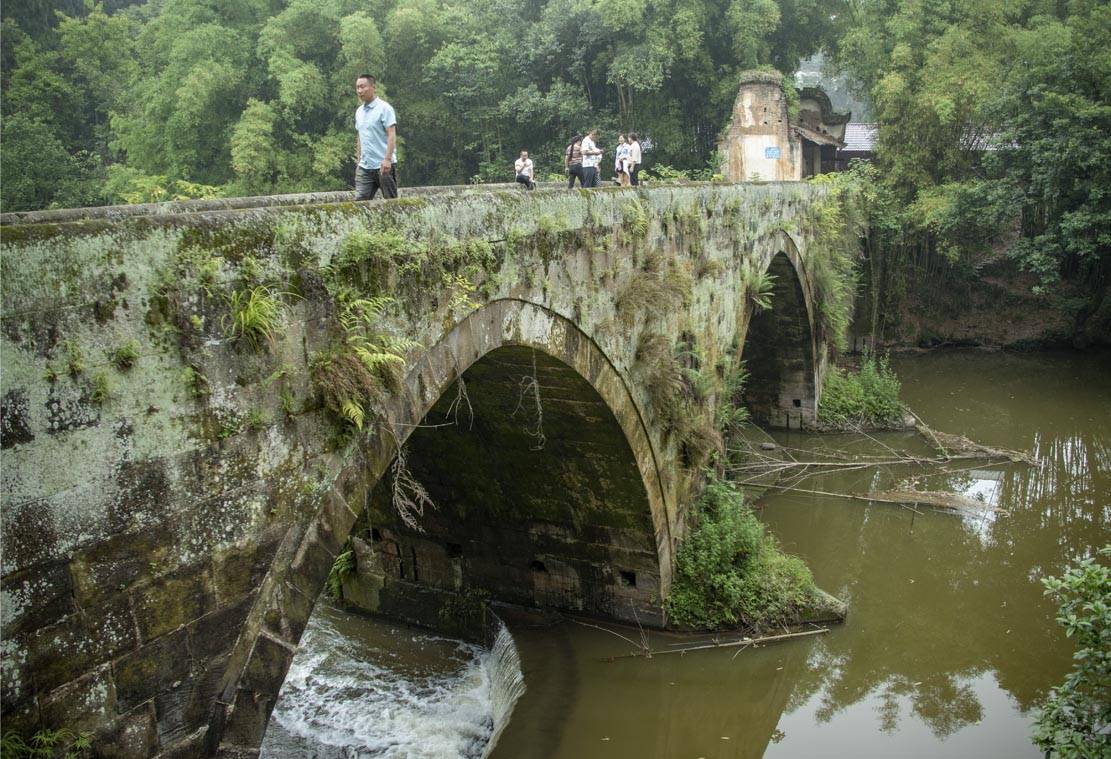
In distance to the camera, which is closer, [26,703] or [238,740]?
[26,703]

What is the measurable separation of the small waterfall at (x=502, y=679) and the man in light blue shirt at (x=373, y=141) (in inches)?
214

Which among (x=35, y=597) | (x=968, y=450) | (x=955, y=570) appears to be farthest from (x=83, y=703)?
(x=968, y=450)

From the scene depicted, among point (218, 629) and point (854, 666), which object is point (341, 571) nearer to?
point (854, 666)

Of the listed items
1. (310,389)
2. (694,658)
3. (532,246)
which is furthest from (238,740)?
(694,658)

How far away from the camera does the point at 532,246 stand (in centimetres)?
689

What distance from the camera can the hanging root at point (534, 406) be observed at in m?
8.00

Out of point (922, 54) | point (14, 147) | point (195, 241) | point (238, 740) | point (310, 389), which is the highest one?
point (922, 54)

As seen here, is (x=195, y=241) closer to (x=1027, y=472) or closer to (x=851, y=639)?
(x=851, y=639)

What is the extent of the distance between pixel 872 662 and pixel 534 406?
4900 millimetres

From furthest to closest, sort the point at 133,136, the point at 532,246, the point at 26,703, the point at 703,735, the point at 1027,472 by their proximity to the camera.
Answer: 1. the point at 133,136
2. the point at 1027,472
3. the point at 703,735
4. the point at 532,246
5. the point at 26,703

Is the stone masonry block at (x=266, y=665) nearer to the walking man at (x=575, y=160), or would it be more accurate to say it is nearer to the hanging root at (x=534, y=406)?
the hanging root at (x=534, y=406)

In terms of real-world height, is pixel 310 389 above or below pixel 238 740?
above

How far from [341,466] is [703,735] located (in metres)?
5.64

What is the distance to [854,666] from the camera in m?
9.64
